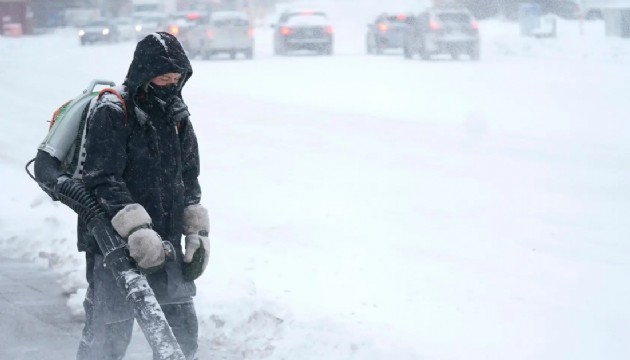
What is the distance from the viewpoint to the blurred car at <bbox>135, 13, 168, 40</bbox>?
4516cm

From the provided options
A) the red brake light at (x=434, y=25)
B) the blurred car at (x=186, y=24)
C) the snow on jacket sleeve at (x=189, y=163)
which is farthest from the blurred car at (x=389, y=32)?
the snow on jacket sleeve at (x=189, y=163)

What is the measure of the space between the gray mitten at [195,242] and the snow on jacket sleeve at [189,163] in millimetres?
41

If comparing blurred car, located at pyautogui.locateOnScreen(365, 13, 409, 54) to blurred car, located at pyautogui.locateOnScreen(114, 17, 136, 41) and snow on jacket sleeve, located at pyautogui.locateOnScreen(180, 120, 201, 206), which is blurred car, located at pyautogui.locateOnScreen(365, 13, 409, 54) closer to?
blurred car, located at pyautogui.locateOnScreen(114, 17, 136, 41)

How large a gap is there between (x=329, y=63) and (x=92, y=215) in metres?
23.7

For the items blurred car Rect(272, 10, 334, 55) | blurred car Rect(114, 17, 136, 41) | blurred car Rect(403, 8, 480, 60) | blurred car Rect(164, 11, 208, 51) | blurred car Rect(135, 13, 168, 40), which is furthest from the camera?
blurred car Rect(114, 17, 136, 41)

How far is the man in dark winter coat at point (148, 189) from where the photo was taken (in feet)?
12.3

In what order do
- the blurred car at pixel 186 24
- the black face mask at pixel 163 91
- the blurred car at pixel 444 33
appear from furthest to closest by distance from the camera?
the blurred car at pixel 186 24 < the blurred car at pixel 444 33 < the black face mask at pixel 163 91

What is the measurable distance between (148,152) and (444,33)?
24515mm

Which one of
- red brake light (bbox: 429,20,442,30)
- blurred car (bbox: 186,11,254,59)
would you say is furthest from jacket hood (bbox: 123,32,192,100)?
blurred car (bbox: 186,11,254,59)

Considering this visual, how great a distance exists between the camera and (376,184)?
1115 cm

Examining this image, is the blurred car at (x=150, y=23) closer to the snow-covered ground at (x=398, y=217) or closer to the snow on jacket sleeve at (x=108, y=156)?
the snow-covered ground at (x=398, y=217)

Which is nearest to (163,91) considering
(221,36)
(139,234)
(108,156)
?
(108,156)

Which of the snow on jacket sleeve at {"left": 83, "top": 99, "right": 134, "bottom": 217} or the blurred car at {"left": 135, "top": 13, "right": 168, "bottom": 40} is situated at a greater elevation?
the snow on jacket sleeve at {"left": 83, "top": 99, "right": 134, "bottom": 217}

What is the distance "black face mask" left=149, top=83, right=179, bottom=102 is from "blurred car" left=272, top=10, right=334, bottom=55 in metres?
26.9
